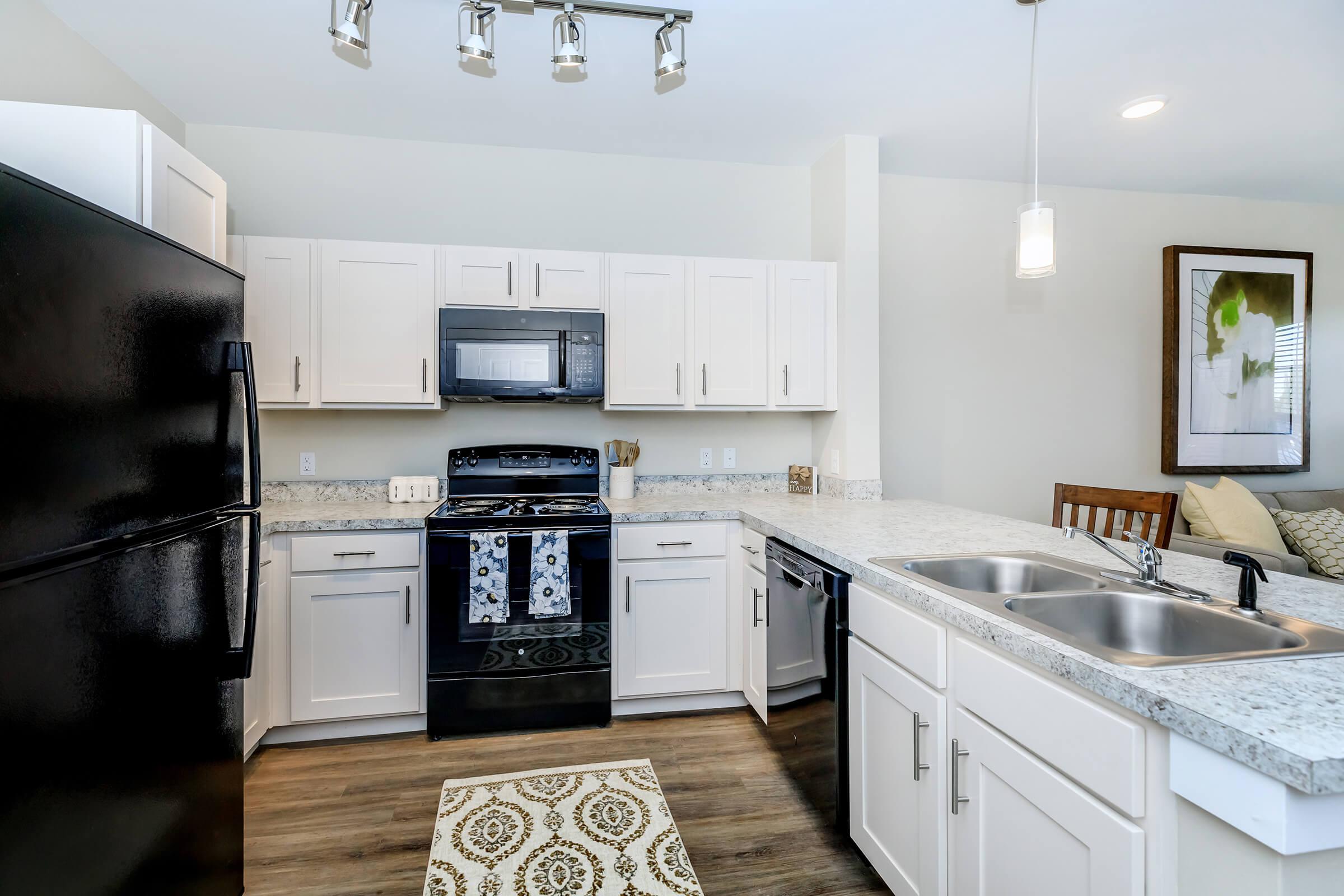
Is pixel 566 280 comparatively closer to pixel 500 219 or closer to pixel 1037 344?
pixel 500 219

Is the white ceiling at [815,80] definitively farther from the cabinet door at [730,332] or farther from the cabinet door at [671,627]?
the cabinet door at [671,627]

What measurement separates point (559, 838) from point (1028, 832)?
135 cm

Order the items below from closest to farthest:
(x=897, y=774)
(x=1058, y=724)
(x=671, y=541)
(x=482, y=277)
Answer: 1. (x=1058, y=724)
2. (x=897, y=774)
3. (x=671, y=541)
4. (x=482, y=277)

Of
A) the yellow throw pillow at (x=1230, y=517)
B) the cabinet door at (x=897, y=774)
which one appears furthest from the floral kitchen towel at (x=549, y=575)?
the yellow throw pillow at (x=1230, y=517)

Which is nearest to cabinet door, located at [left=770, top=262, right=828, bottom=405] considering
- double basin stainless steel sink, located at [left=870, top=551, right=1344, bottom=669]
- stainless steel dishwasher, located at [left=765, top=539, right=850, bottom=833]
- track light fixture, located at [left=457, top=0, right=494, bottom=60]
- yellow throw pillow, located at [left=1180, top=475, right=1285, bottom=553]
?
stainless steel dishwasher, located at [left=765, top=539, right=850, bottom=833]

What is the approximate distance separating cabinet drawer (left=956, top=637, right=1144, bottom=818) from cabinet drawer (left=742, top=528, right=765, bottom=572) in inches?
47.3

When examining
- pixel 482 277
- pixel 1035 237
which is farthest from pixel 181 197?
pixel 1035 237

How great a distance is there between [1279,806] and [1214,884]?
189mm

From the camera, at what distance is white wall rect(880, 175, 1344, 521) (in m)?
3.41

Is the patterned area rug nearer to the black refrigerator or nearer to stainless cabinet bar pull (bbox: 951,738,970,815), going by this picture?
the black refrigerator

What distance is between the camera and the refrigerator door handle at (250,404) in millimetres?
1411

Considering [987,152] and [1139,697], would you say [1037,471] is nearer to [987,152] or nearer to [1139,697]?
[987,152]

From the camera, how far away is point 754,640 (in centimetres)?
261

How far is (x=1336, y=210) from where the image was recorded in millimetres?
3826
